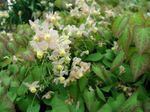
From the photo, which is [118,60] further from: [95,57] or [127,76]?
[95,57]

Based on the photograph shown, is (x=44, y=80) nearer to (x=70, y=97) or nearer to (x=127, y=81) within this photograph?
(x=70, y=97)

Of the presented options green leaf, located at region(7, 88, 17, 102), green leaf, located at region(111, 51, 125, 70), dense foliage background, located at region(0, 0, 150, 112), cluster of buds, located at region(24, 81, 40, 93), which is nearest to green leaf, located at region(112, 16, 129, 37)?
dense foliage background, located at region(0, 0, 150, 112)

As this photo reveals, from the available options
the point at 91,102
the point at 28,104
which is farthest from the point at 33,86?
the point at 91,102

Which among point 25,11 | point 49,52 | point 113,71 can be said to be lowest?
point 25,11

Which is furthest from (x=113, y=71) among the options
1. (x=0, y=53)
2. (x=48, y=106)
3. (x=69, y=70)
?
(x=0, y=53)

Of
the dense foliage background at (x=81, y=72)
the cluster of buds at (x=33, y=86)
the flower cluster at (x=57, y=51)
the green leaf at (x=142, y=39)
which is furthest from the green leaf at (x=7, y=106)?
the green leaf at (x=142, y=39)

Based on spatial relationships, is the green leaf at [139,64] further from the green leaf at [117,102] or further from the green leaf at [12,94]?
the green leaf at [12,94]

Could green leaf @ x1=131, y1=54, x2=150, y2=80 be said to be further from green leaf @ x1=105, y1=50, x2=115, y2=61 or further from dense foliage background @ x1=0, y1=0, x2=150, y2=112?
green leaf @ x1=105, y1=50, x2=115, y2=61
